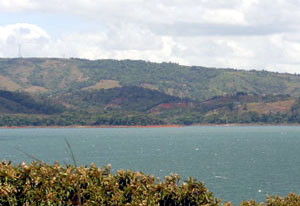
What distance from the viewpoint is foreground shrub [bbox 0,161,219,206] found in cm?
3962

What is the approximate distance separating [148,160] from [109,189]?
441 ft

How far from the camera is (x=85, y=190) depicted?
42.0 meters

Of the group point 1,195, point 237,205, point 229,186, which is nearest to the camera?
point 1,195

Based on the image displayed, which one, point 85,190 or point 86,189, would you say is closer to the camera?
point 85,190

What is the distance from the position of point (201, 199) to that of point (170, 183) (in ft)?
10.1

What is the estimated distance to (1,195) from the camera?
3794 centimetres

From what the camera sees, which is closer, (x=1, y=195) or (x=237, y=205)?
(x=1, y=195)

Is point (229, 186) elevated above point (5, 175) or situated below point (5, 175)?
below

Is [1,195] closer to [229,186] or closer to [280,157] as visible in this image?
[229,186]

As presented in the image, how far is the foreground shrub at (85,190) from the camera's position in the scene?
130 feet

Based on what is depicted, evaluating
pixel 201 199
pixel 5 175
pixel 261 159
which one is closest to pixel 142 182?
pixel 201 199

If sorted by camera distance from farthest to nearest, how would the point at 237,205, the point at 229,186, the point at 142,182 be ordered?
the point at 229,186
the point at 237,205
the point at 142,182

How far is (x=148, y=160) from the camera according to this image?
17625cm

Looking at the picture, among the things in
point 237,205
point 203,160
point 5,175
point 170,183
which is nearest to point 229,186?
point 237,205
